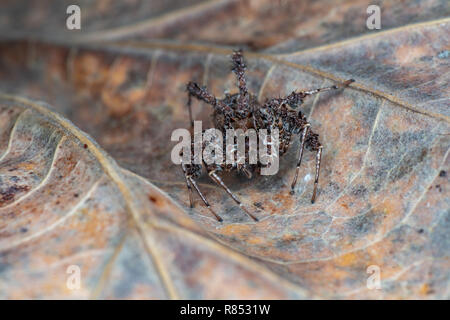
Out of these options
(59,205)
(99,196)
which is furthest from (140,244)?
(59,205)

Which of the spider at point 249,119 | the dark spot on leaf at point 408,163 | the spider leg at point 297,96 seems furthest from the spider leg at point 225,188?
the dark spot on leaf at point 408,163
